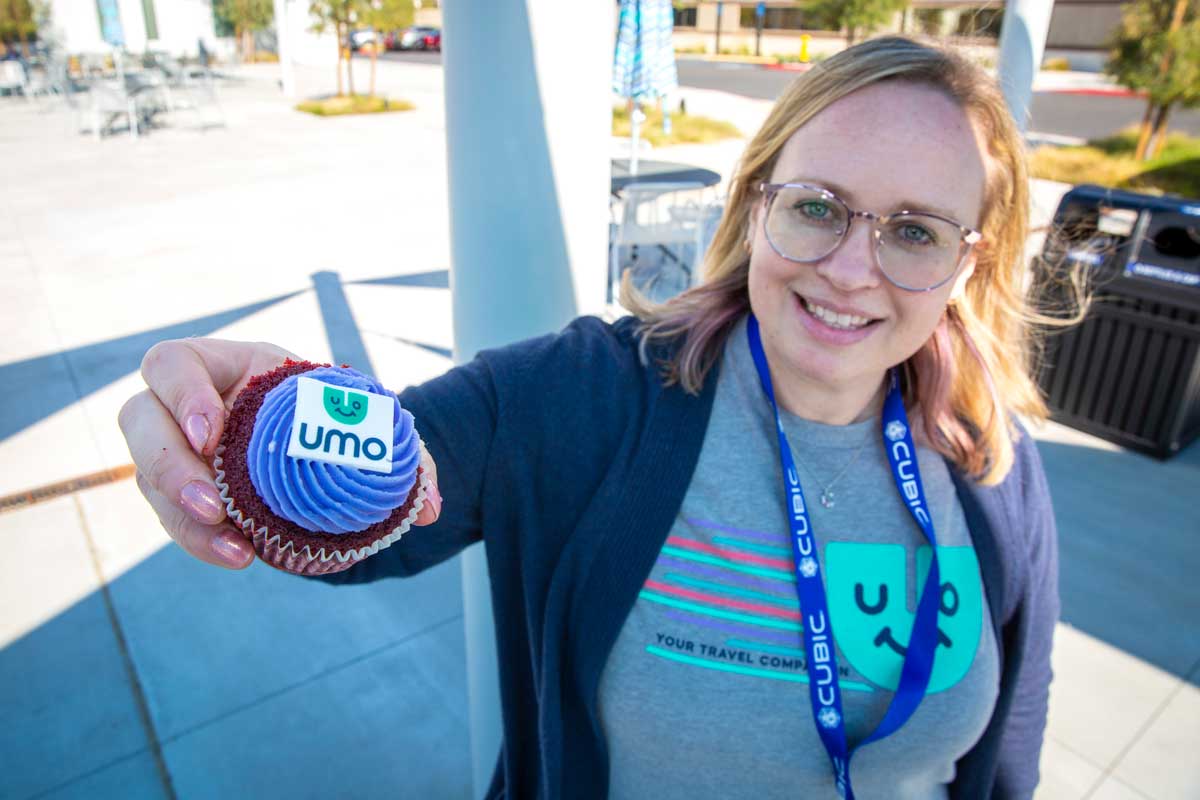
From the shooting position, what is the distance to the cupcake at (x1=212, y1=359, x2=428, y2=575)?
986 millimetres

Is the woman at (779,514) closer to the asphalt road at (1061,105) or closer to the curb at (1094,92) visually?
the asphalt road at (1061,105)

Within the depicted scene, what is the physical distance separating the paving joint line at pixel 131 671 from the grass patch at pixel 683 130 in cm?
1295

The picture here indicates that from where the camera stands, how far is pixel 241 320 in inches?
246

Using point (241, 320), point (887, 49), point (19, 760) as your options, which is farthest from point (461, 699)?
point (241, 320)

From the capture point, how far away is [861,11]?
1133 inches

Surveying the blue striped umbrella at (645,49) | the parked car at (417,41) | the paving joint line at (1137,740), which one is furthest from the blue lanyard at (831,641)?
the parked car at (417,41)

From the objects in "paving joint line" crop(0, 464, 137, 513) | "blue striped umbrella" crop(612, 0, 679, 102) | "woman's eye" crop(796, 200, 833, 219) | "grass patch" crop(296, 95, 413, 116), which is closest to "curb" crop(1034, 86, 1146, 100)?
"grass patch" crop(296, 95, 413, 116)

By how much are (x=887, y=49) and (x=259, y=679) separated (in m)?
2.91

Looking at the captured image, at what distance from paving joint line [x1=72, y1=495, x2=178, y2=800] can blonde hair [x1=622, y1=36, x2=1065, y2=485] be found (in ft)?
7.23

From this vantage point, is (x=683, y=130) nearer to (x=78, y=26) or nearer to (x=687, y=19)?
(x=78, y=26)

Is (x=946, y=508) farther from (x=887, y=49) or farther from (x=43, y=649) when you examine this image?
(x=43, y=649)

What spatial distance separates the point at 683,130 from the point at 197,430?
16.7 m

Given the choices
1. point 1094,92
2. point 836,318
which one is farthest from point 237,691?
point 1094,92

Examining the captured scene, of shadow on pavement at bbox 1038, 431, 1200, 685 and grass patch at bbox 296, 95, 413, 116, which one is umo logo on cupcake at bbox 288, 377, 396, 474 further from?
grass patch at bbox 296, 95, 413, 116
